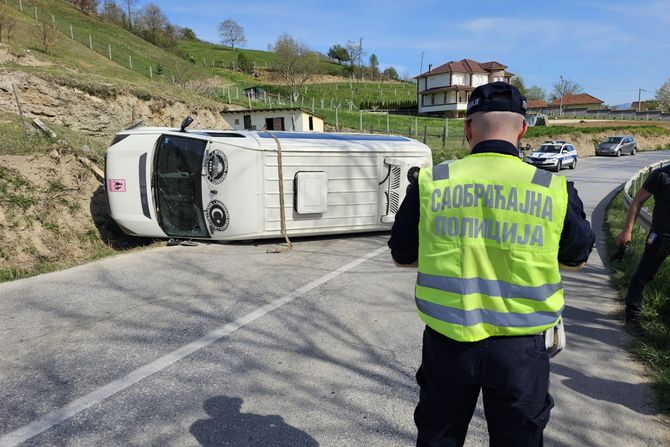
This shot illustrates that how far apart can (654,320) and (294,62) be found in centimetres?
5878

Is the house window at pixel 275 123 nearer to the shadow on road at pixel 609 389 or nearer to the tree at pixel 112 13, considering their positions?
the shadow on road at pixel 609 389

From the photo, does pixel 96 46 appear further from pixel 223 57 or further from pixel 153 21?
pixel 223 57

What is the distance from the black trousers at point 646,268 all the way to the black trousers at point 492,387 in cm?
297

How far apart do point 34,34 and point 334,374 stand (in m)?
27.0

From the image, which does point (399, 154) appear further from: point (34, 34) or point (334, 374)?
point (34, 34)

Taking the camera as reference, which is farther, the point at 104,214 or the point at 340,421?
the point at 104,214

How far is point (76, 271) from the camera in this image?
19.7 feet

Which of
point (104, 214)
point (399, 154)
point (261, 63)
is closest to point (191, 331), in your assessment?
point (104, 214)

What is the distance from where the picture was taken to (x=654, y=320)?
13.9 feet

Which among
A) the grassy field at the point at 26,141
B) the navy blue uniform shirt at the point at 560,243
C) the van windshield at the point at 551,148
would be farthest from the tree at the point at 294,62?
the navy blue uniform shirt at the point at 560,243

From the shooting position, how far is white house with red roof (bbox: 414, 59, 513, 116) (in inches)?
2488

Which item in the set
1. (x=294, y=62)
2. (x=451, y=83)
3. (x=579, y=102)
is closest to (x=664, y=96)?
(x=579, y=102)

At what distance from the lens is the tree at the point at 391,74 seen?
321 ft

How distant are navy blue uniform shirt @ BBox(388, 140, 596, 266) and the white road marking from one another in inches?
95.3
